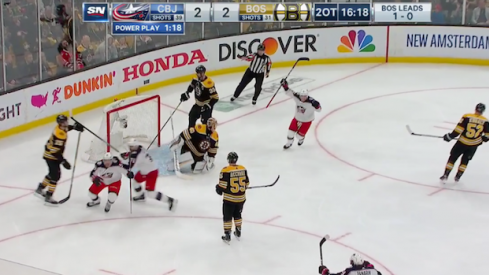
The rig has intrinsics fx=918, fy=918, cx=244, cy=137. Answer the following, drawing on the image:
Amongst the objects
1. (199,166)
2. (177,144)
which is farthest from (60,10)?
(199,166)

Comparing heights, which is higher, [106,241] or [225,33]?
[225,33]

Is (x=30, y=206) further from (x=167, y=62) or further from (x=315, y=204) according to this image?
(x=167, y=62)

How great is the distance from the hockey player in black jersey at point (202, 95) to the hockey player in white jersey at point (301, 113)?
1.04m

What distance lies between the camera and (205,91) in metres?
12.9

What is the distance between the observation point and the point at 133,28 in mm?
16328

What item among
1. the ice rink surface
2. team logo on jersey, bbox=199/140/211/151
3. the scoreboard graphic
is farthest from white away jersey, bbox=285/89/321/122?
the scoreboard graphic

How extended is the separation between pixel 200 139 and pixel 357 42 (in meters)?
7.05

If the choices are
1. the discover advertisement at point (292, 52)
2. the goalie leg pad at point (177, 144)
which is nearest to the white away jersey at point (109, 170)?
the goalie leg pad at point (177, 144)

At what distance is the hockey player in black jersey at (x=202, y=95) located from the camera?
12867 millimetres

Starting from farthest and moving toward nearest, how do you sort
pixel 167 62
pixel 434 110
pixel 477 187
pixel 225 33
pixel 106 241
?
pixel 225 33 → pixel 167 62 → pixel 434 110 → pixel 477 187 → pixel 106 241

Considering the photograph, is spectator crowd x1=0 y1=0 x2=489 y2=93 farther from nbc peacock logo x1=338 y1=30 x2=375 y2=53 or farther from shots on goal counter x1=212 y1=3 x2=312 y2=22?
nbc peacock logo x1=338 y1=30 x2=375 y2=53

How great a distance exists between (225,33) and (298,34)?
142 cm

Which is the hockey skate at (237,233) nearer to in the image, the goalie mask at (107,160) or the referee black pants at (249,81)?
the goalie mask at (107,160)

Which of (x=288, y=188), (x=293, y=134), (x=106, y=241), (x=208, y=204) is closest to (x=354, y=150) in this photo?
(x=293, y=134)
